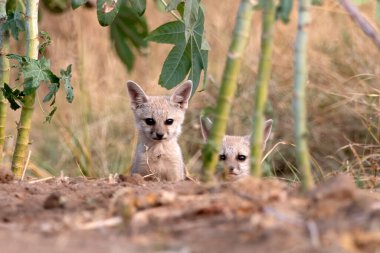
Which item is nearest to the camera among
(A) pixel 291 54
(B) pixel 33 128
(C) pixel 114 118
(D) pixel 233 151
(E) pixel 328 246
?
(E) pixel 328 246

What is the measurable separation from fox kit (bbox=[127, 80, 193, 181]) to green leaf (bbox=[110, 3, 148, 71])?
145 centimetres

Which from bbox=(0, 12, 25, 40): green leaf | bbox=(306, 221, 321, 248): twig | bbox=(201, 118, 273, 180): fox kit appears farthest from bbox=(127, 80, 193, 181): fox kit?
bbox=(306, 221, 321, 248): twig

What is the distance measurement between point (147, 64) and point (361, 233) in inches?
326

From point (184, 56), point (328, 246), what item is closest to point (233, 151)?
point (184, 56)

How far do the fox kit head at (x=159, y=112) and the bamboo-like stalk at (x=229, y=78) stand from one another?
263 cm

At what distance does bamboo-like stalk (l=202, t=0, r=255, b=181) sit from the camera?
3.56m

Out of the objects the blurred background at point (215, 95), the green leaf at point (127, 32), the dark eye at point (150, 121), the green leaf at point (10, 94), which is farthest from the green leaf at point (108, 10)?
the green leaf at point (127, 32)

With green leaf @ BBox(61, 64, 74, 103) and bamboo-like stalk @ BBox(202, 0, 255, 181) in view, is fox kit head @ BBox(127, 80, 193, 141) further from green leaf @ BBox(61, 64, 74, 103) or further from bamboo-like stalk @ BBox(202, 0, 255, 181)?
bamboo-like stalk @ BBox(202, 0, 255, 181)

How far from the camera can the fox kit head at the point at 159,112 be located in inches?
251

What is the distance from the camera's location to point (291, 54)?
357 inches

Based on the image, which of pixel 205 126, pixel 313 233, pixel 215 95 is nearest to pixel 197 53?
pixel 205 126

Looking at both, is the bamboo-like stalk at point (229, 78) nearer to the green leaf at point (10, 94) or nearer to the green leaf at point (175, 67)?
the green leaf at point (175, 67)

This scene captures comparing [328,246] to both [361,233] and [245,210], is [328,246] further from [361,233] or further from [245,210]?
[245,210]

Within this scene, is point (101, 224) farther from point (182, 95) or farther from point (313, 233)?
point (182, 95)
